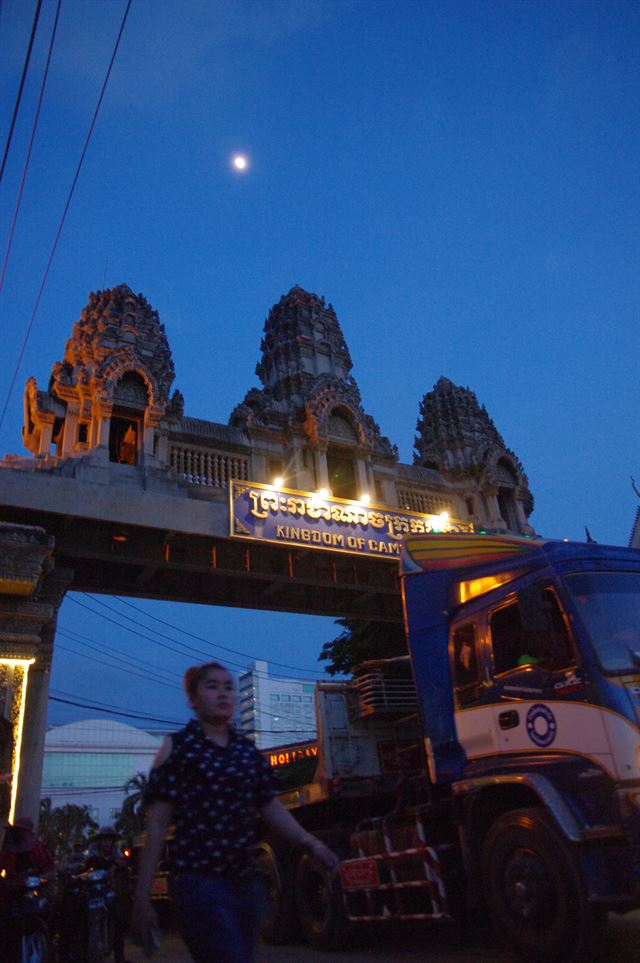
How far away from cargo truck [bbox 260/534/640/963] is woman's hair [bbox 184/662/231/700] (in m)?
3.56

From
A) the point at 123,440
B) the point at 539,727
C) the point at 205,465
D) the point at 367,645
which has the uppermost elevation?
the point at 123,440

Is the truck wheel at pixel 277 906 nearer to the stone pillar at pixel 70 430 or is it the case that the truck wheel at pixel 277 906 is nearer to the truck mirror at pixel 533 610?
the truck mirror at pixel 533 610

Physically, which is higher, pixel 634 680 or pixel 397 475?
pixel 397 475

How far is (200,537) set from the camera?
15.0 meters

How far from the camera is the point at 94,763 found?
89.8m

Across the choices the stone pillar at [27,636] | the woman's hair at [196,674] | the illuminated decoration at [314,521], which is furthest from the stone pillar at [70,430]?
the woman's hair at [196,674]

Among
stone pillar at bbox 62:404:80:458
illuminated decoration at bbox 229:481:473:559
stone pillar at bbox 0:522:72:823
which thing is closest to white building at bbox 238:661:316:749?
illuminated decoration at bbox 229:481:473:559

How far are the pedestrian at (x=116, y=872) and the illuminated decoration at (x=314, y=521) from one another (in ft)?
21.1

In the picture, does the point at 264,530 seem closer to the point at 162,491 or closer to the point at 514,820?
the point at 162,491

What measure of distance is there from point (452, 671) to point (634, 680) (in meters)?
2.02

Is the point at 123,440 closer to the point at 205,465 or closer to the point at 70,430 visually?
the point at 70,430

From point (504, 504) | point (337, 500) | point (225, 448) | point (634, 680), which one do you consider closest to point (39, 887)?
point (634, 680)

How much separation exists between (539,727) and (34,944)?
494 centimetres

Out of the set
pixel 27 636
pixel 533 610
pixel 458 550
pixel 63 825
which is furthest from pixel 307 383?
pixel 63 825
